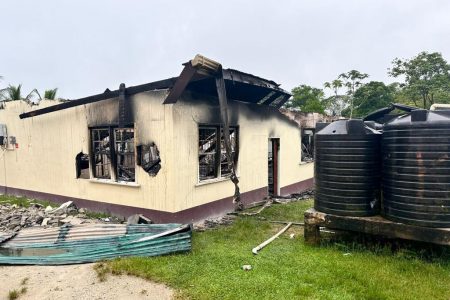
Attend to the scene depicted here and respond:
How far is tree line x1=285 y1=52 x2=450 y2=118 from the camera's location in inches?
987

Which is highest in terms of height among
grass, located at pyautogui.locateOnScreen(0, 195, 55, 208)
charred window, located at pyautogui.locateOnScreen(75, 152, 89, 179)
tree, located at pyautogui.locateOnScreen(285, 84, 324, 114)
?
tree, located at pyautogui.locateOnScreen(285, 84, 324, 114)

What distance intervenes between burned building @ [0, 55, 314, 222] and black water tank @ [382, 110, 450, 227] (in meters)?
3.18

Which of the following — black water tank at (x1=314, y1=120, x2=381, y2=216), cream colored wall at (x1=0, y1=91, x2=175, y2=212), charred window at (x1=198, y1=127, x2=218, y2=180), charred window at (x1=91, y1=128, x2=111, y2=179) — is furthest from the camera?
charred window at (x1=91, y1=128, x2=111, y2=179)

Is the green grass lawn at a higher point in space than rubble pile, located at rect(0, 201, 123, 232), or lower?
lower

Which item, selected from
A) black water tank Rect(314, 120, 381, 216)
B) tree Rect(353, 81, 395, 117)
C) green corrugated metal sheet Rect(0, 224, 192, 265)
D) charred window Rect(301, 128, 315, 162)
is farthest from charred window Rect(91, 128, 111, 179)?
tree Rect(353, 81, 395, 117)

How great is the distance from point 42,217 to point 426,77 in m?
30.3

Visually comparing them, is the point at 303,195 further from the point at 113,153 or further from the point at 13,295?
the point at 13,295

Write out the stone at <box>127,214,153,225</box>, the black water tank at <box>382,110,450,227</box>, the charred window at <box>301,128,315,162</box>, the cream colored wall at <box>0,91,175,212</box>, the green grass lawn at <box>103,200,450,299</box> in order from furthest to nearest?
the charred window at <box>301,128,315,162</box>, the cream colored wall at <box>0,91,175,212</box>, the stone at <box>127,214,153,225</box>, the black water tank at <box>382,110,450,227</box>, the green grass lawn at <box>103,200,450,299</box>

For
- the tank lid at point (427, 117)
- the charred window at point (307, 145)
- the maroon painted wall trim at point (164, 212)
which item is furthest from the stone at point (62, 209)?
the charred window at point (307, 145)

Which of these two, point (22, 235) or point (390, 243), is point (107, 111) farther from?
point (390, 243)

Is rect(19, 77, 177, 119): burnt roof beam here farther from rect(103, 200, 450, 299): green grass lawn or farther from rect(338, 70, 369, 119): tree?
rect(338, 70, 369, 119): tree

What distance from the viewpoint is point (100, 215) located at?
7730 mm

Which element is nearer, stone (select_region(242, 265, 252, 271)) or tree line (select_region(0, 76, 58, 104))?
stone (select_region(242, 265, 252, 271))

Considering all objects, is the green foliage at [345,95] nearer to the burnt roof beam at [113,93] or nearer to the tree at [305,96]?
the tree at [305,96]
